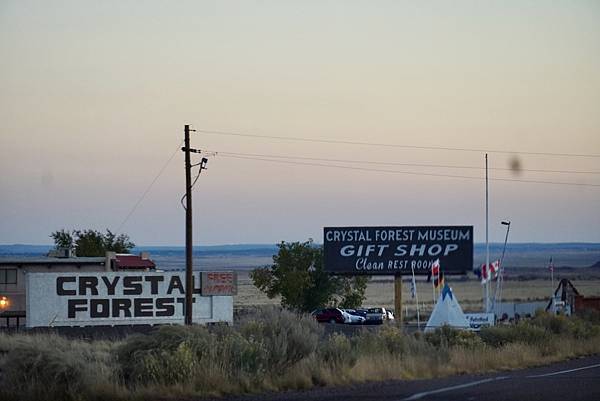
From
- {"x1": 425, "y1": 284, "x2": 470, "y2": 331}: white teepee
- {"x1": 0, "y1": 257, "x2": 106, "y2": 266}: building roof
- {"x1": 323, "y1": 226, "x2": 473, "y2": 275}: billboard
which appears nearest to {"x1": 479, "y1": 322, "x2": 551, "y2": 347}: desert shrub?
{"x1": 425, "y1": 284, "x2": 470, "y2": 331}: white teepee

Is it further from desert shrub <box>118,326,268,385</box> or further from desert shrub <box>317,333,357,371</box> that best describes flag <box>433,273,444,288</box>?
desert shrub <box>118,326,268,385</box>

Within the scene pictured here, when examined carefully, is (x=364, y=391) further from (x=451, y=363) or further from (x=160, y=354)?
(x=451, y=363)

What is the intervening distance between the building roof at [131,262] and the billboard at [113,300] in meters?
8.50

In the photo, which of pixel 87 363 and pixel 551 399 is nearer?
pixel 551 399

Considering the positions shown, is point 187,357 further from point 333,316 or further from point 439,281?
point 333,316

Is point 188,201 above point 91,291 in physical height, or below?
above

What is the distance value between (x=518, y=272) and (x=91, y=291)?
130910 millimetres

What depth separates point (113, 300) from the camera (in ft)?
196

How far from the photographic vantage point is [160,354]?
2173 cm

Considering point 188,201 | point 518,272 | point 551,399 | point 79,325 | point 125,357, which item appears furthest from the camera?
point 518,272

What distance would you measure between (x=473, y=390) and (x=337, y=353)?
14.9 ft

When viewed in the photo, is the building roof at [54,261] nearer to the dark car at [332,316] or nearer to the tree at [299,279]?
the dark car at [332,316]

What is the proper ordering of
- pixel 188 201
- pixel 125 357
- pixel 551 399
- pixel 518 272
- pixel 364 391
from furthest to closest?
pixel 518 272, pixel 188 201, pixel 125 357, pixel 364 391, pixel 551 399

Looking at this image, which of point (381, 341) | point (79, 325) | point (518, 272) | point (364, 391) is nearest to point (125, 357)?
point (364, 391)
